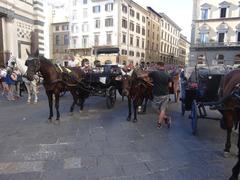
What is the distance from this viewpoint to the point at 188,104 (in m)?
6.77

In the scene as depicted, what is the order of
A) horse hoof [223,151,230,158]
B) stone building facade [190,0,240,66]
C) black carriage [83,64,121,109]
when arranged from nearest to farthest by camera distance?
Result: horse hoof [223,151,230,158]
black carriage [83,64,121,109]
stone building facade [190,0,240,66]

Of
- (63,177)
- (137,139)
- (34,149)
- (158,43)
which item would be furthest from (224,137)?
(158,43)

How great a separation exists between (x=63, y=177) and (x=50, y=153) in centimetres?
110

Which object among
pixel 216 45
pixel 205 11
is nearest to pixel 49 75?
pixel 216 45

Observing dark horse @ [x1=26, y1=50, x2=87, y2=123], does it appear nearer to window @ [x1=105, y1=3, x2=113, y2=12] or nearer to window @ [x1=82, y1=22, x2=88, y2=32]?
window @ [x1=105, y1=3, x2=113, y2=12]

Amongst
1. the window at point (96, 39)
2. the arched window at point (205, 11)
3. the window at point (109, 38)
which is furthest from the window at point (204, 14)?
the window at point (96, 39)

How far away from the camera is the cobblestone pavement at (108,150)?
4.02 metres

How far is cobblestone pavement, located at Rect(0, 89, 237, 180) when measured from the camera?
4.02m

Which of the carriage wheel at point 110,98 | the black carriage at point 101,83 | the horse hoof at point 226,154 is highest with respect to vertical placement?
the black carriage at point 101,83

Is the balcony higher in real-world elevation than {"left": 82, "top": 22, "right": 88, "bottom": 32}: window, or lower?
lower

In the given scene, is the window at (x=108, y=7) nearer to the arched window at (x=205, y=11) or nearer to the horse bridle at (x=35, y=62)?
the arched window at (x=205, y=11)

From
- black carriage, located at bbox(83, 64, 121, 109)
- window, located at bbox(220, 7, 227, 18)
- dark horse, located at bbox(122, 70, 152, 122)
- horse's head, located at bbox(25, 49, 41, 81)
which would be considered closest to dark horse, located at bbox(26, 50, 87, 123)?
horse's head, located at bbox(25, 49, 41, 81)

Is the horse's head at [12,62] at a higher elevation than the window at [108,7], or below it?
below

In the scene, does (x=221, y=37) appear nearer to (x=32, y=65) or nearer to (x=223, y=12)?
(x=223, y=12)
